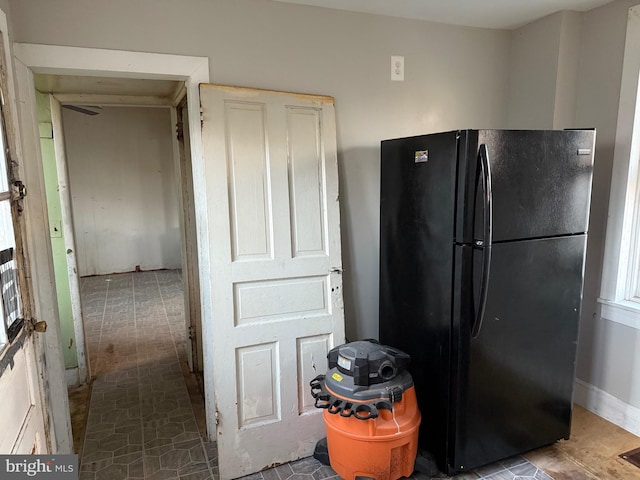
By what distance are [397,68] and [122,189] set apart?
5.45 m

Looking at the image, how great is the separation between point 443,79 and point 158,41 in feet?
5.32

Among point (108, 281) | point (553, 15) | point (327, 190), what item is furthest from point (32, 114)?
point (108, 281)

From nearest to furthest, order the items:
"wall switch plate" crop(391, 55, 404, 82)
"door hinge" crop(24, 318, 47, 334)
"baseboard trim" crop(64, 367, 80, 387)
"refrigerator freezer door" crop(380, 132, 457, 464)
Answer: "door hinge" crop(24, 318, 47, 334) < "refrigerator freezer door" crop(380, 132, 457, 464) < "wall switch plate" crop(391, 55, 404, 82) < "baseboard trim" crop(64, 367, 80, 387)

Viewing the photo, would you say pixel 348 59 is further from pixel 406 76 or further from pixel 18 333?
pixel 18 333

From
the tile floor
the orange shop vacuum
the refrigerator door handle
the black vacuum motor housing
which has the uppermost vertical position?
the refrigerator door handle

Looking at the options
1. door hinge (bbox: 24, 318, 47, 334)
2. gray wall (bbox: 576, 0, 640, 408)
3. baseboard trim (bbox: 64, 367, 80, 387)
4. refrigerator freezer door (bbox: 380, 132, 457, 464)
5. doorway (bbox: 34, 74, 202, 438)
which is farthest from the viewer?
doorway (bbox: 34, 74, 202, 438)

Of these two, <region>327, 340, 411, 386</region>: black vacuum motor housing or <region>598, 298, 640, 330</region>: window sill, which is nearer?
<region>327, 340, 411, 386</region>: black vacuum motor housing

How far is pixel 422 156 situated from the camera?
79.0 inches

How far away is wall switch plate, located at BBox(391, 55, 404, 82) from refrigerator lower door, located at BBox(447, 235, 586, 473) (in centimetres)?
115

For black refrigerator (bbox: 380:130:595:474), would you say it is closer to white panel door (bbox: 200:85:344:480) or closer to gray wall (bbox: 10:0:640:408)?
gray wall (bbox: 10:0:640:408)

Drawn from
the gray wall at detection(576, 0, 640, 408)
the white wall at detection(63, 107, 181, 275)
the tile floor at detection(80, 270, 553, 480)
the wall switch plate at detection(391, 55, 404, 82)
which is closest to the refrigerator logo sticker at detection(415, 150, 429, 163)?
the wall switch plate at detection(391, 55, 404, 82)

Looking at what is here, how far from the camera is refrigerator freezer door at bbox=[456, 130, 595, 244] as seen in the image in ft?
6.00

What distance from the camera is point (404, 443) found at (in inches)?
72.4

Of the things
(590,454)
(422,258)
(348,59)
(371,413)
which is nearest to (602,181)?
(422,258)
